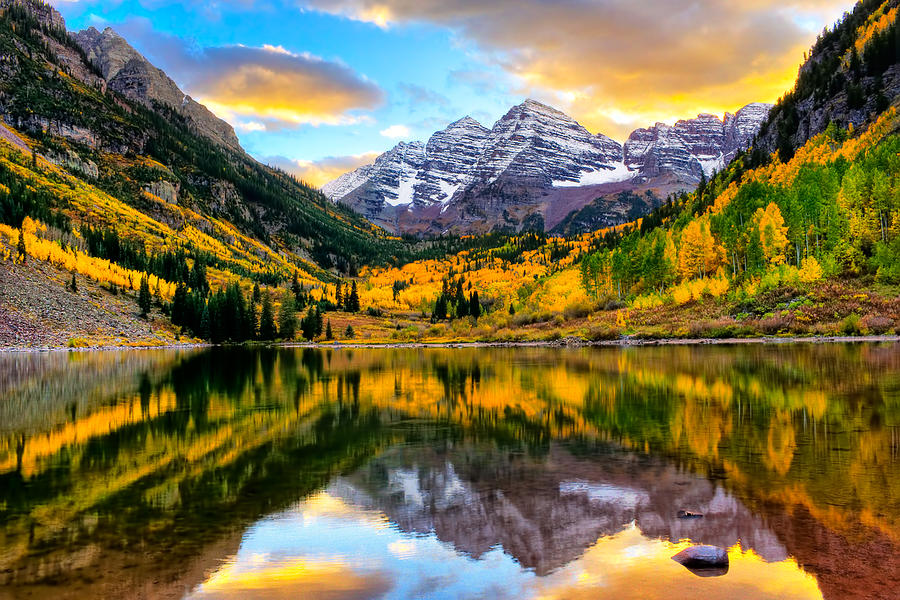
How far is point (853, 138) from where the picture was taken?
12250 centimetres

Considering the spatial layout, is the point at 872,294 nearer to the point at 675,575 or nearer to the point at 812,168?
the point at 812,168

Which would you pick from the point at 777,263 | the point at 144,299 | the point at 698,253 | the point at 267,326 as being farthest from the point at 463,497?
the point at 144,299

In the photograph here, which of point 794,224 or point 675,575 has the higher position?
point 794,224

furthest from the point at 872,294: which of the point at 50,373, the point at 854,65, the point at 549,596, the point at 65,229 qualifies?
the point at 65,229

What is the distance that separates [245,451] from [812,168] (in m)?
108

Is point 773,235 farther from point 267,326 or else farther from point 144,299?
point 144,299

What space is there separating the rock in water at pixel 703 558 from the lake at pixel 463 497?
0.21 meters

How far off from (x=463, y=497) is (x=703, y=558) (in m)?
6.21

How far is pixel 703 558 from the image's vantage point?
34.0ft

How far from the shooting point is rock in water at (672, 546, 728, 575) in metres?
10.3

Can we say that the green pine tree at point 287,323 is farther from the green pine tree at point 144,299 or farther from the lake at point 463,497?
the lake at point 463,497

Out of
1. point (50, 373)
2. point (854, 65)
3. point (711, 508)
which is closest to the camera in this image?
point (711, 508)

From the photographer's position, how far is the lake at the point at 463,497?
1008 cm

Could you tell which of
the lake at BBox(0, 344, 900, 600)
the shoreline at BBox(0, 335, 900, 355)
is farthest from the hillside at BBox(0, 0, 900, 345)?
the lake at BBox(0, 344, 900, 600)
